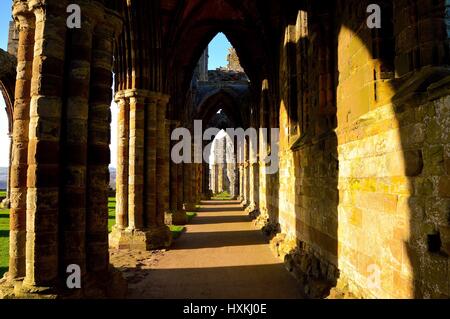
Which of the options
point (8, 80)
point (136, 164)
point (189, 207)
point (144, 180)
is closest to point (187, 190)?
point (189, 207)

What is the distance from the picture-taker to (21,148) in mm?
4520

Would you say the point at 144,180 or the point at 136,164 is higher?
the point at 136,164

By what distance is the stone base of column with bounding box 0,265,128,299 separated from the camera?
4.04 meters

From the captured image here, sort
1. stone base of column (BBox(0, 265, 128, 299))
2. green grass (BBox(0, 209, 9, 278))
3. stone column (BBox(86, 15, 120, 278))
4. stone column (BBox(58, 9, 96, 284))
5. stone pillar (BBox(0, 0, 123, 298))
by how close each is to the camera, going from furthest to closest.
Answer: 1. green grass (BBox(0, 209, 9, 278))
2. stone column (BBox(86, 15, 120, 278))
3. stone column (BBox(58, 9, 96, 284))
4. stone pillar (BBox(0, 0, 123, 298))
5. stone base of column (BBox(0, 265, 128, 299))

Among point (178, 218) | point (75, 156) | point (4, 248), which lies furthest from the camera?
point (178, 218)

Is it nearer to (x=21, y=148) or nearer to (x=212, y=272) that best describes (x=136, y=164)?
(x=212, y=272)

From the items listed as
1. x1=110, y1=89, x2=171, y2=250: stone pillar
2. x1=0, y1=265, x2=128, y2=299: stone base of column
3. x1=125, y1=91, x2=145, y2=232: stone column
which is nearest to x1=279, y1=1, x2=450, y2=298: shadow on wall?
x1=0, y1=265, x2=128, y2=299: stone base of column

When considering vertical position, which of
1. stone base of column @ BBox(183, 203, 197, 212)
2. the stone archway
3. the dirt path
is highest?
the stone archway

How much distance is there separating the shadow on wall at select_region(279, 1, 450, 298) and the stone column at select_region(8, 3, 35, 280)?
3911 mm

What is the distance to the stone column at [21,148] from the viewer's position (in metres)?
4.40

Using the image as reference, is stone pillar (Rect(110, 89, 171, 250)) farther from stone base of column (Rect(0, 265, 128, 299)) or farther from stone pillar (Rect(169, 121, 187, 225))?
stone pillar (Rect(169, 121, 187, 225))

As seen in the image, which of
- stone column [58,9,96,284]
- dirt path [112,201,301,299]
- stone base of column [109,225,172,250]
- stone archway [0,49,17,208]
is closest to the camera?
stone column [58,9,96,284]

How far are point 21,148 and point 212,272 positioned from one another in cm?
392

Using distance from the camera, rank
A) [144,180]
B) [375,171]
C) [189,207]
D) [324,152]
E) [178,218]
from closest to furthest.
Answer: [375,171] → [324,152] → [144,180] → [178,218] → [189,207]
